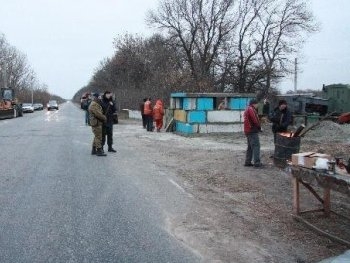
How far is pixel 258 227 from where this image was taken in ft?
21.9

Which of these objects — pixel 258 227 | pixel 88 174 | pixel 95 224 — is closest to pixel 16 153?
pixel 88 174

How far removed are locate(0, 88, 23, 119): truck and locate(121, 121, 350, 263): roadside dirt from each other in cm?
3149

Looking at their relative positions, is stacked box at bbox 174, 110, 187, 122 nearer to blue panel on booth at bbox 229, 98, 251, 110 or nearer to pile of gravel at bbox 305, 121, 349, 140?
blue panel on booth at bbox 229, 98, 251, 110

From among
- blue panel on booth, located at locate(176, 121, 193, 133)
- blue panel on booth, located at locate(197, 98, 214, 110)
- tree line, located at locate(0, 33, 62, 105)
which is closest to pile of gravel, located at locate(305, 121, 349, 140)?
blue panel on booth, located at locate(197, 98, 214, 110)

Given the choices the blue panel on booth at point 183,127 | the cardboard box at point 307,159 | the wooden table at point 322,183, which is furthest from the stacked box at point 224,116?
the cardboard box at point 307,159

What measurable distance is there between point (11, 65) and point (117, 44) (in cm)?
3808

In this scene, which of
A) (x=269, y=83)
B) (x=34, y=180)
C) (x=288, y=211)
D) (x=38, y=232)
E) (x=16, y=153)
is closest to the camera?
(x=38, y=232)

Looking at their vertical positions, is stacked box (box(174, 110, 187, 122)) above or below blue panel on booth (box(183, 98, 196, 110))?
below

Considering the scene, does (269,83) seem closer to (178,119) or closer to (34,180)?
(178,119)

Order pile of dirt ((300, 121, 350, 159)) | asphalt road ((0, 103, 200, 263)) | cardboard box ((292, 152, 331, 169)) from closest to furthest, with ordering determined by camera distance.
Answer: asphalt road ((0, 103, 200, 263))
cardboard box ((292, 152, 331, 169))
pile of dirt ((300, 121, 350, 159))

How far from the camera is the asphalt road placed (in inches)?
Answer: 216

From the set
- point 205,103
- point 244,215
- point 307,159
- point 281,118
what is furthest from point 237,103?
point 307,159

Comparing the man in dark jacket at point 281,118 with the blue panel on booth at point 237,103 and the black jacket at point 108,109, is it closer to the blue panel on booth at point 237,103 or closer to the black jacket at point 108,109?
the black jacket at point 108,109

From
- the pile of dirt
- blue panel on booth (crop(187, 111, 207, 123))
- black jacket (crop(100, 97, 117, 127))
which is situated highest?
black jacket (crop(100, 97, 117, 127))
